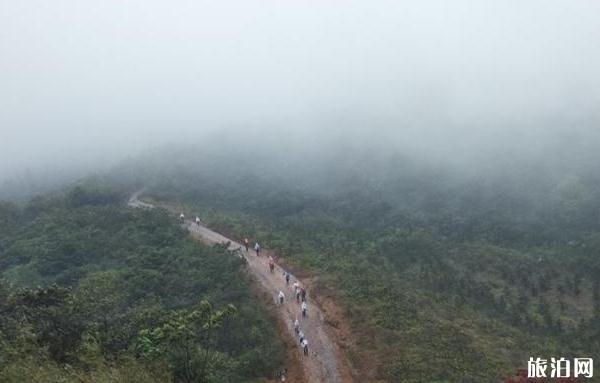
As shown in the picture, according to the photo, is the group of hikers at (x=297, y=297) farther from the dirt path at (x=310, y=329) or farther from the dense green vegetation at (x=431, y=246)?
the dense green vegetation at (x=431, y=246)

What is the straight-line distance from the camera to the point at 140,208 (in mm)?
66562

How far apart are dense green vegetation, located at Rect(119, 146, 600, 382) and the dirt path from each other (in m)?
1.87

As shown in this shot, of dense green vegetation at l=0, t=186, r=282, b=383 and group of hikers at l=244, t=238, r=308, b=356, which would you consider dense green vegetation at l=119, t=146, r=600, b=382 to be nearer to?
group of hikers at l=244, t=238, r=308, b=356

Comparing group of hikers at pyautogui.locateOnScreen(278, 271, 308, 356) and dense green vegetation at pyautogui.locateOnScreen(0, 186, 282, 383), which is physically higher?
dense green vegetation at pyautogui.locateOnScreen(0, 186, 282, 383)

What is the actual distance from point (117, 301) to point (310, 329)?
13071mm

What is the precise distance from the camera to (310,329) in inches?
1521

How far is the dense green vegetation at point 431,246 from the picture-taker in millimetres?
36562

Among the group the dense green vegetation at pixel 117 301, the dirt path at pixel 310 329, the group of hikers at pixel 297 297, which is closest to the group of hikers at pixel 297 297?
the group of hikers at pixel 297 297

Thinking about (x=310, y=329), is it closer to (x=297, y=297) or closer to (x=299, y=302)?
(x=299, y=302)

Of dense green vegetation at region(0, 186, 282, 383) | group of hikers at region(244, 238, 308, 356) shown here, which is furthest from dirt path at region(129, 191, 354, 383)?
dense green vegetation at region(0, 186, 282, 383)

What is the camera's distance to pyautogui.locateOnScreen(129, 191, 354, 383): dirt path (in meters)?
34.1

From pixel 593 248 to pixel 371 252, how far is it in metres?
20.0

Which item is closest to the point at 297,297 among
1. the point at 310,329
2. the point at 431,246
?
the point at 310,329

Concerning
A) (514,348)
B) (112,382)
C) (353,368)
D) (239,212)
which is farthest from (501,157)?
(112,382)
